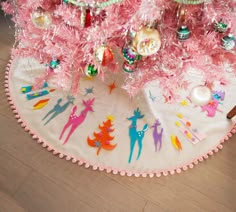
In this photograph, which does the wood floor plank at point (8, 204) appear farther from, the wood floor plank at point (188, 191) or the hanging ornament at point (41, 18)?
the hanging ornament at point (41, 18)

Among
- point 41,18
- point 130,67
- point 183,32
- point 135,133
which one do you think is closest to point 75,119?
point 135,133

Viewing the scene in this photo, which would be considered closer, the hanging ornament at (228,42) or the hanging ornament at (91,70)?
the hanging ornament at (228,42)

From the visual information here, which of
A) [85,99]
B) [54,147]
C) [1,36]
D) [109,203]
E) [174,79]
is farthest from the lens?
[1,36]

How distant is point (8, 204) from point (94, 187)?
30 centimetres

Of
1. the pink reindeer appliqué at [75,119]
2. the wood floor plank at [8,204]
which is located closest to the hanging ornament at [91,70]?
the pink reindeer appliqué at [75,119]

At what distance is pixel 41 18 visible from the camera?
87cm

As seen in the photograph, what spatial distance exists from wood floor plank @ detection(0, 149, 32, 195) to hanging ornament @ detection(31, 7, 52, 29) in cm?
53

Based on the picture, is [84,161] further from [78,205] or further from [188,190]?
[188,190]

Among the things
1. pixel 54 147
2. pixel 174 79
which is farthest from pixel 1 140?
pixel 174 79

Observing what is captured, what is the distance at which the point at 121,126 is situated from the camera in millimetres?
1195

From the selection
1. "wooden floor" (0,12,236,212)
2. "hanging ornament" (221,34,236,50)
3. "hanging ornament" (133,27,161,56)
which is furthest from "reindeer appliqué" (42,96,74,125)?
"hanging ornament" (221,34,236,50)

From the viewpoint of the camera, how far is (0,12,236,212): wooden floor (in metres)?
1.02

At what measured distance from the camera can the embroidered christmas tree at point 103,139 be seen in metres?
1.14

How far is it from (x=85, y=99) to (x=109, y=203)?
0.46m
